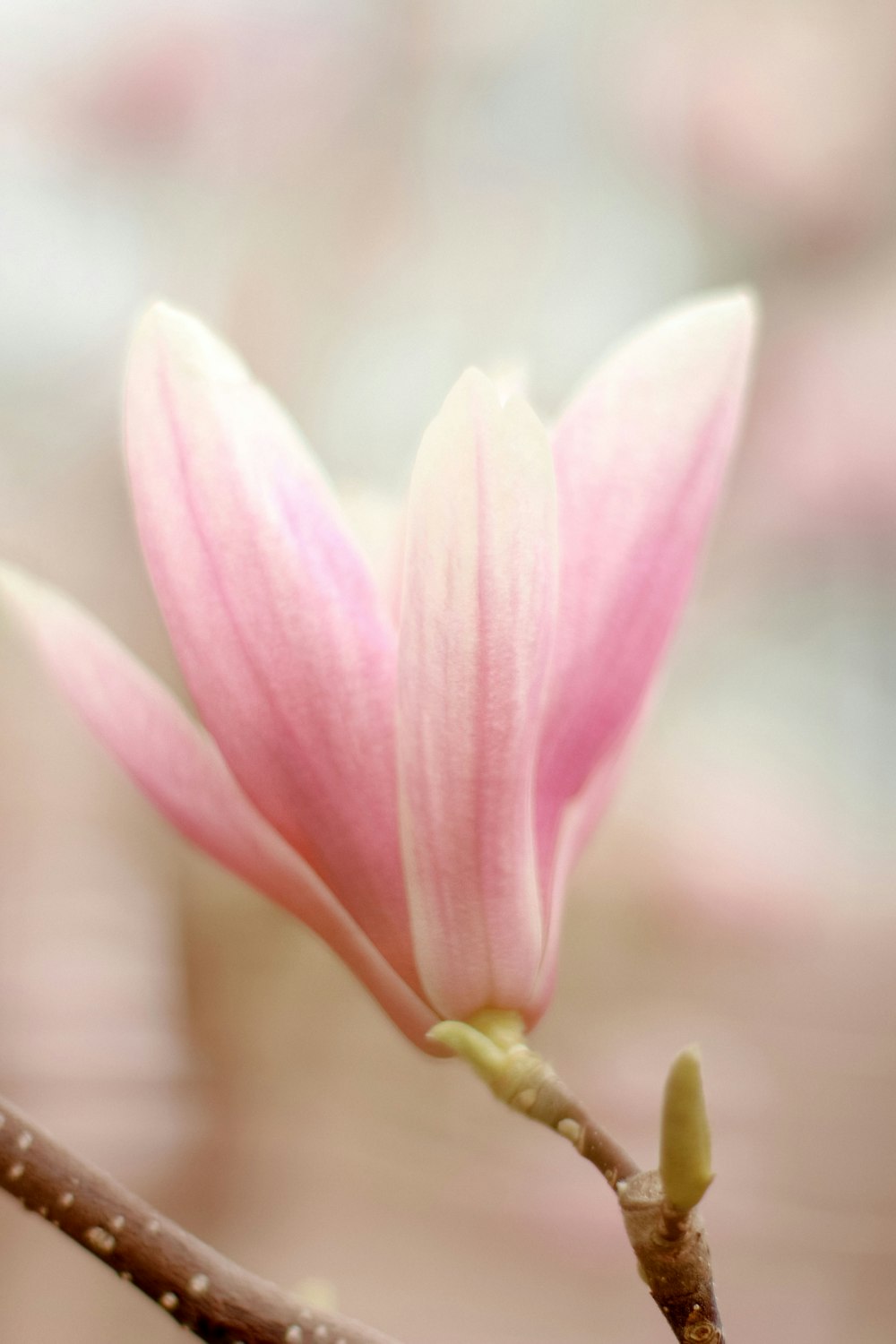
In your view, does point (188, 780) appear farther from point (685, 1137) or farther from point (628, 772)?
point (628, 772)

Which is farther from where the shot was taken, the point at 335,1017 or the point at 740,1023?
the point at 740,1023

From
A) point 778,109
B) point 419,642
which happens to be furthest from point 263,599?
point 778,109

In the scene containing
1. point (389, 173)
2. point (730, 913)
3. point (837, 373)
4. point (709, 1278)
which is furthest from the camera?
point (389, 173)

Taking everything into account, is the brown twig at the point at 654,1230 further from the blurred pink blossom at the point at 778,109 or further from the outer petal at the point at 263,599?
the blurred pink blossom at the point at 778,109

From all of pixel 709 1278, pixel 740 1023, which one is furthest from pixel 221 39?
pixel 709 1278

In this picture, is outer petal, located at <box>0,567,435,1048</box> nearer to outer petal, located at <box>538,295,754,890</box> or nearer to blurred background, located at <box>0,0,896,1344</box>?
outer petal, located at <box>538,295,754,890</box>

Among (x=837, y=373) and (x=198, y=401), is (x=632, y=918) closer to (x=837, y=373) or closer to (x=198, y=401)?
(x=837, y=373)
